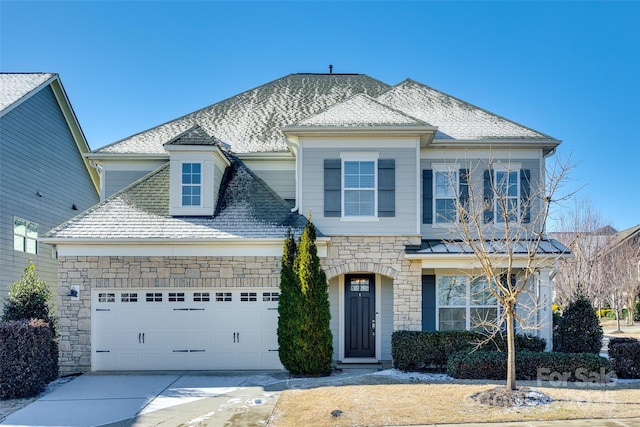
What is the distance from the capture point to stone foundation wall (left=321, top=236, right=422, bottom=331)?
12977mm

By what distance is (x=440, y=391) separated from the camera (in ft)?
31.8

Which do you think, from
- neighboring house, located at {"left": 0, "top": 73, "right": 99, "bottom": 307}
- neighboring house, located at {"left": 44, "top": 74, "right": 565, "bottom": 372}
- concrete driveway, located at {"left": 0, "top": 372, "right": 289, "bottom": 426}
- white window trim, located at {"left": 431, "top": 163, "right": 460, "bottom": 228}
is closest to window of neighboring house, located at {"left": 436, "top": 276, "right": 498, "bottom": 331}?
neighboring house, located at {"left": 44, "top": 74, "right": 565, "bottom": 372}

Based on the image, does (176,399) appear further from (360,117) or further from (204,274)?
(360,117)

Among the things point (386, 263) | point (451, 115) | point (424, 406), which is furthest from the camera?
point (451, 115)

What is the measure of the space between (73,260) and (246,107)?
7.51 meters

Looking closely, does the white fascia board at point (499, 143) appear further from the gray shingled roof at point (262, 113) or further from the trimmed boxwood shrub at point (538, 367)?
the trimmed boxwood shrub at point (538, 367)

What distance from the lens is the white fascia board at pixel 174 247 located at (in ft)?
40.9

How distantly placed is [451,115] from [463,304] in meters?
5.53

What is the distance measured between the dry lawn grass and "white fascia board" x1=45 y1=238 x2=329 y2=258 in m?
3.77

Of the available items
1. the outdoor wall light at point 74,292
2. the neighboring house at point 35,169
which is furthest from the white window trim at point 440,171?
the neighboring house at point 35,169

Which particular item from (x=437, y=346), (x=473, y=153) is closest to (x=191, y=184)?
(x=437, y=346)

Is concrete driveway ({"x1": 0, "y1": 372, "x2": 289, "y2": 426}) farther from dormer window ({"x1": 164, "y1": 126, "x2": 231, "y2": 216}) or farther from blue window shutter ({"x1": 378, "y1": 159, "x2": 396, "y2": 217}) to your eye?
blue window shutter ({"x1": 378, "y1": 159, "x2": 396, "y2": 217})

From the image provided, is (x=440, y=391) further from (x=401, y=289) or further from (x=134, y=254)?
(x=134, y=254)

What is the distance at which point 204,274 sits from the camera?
1265cm
